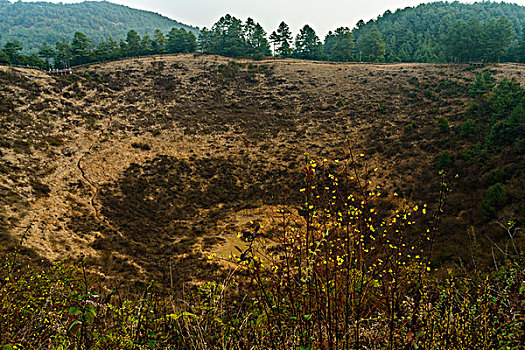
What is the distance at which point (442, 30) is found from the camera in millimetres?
83875

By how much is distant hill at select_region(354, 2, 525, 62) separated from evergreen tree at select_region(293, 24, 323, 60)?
16636 mm

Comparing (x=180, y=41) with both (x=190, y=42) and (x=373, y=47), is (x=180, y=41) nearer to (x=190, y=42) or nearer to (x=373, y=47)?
(x=190, y=42)

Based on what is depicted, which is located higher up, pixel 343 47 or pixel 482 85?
pixel 343 47

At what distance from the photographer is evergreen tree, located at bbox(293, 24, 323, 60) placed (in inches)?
2665

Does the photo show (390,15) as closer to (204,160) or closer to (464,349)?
(204,160)

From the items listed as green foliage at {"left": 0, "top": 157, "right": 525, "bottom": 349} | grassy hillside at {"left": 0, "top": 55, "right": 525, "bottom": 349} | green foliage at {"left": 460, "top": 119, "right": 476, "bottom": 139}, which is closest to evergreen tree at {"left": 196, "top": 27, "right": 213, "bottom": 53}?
grassy hillside at {"left": 0, "top": 55, "right": 525, "bottom": 349}

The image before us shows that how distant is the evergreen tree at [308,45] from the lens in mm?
67688

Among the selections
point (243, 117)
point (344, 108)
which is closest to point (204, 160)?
point (243, 117)

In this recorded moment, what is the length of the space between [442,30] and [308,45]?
47.3 metres

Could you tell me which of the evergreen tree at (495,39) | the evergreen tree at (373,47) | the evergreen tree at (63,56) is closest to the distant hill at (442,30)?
the evergreen tree at (495,39)

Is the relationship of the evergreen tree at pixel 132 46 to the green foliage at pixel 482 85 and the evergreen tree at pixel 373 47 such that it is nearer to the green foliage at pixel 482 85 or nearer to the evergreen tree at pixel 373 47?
the evergreen tree at pixel 373 47

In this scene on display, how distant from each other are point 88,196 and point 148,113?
63.5 ft

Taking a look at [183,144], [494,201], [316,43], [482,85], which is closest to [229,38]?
[316,43]

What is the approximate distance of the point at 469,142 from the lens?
1037 inches
